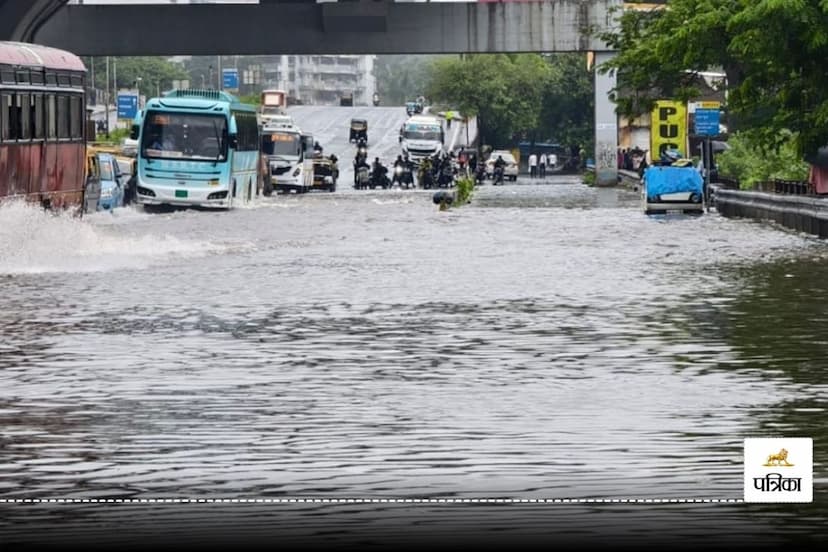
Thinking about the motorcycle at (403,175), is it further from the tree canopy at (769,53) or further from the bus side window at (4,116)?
the bus side window at (4,116)

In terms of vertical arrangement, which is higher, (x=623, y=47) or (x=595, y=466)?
(x=623, y=47)

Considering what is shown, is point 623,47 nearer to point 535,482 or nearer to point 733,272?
point 733,272

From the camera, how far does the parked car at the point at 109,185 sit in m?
55.1

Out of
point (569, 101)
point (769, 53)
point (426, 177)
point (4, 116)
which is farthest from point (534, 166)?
point (4, 116)

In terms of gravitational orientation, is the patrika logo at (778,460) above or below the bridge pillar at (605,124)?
below

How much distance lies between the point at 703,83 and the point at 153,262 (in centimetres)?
7393

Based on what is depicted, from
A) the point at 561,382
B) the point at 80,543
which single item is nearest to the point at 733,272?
the point at 561,382

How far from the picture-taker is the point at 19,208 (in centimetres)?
3344

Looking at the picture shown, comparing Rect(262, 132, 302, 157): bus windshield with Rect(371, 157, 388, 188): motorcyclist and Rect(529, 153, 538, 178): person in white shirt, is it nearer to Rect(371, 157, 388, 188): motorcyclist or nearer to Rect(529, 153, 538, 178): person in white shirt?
Rect(371, 157, 388, 188): motorcyclist

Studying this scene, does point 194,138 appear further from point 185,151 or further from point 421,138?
point 421,138

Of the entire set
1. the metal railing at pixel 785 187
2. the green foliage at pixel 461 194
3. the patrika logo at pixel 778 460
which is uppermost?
the metal railing at pixel 785 187

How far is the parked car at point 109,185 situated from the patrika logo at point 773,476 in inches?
1771

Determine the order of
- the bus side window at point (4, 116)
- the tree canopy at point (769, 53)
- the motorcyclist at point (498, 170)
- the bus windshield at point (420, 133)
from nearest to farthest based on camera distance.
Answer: the bus side window at point (4, 116) < the tree canopy at point (769, 53) < the motorcyclist at point (498, 170) < the bus windshield at point (420, 133)

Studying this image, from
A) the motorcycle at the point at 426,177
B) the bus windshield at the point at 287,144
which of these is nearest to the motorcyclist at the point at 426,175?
the motorcycle at the point at 426,177
